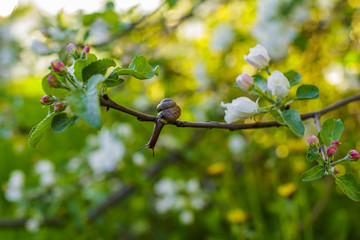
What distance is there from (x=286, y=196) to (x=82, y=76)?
0.84 metres

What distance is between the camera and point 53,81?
409 millimetres

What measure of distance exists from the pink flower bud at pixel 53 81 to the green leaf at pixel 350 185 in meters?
0.36

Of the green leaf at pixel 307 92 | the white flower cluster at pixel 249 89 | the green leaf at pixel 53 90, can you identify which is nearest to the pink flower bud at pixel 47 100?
the green leaf at pixel 53 90

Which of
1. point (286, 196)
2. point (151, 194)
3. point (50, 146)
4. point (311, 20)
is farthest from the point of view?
point (50, 146)

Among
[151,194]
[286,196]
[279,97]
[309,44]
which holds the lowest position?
[151,194]

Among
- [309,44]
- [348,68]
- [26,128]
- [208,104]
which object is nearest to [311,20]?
[309,44]

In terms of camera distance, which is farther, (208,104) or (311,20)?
(208,104)

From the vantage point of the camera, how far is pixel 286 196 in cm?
106

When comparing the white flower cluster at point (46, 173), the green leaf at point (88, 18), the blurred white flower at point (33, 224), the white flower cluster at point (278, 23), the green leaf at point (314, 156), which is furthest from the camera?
the white flower cluster at point (46, 173)

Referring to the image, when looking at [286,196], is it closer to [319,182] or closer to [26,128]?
[319,182]

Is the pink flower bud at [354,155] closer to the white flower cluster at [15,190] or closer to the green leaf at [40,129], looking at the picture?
the green leaf at [40,129]

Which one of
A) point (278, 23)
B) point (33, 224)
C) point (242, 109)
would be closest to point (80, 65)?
point (242, 109)

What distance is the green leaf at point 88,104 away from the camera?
340 mm

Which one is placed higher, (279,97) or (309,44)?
(279,97)
